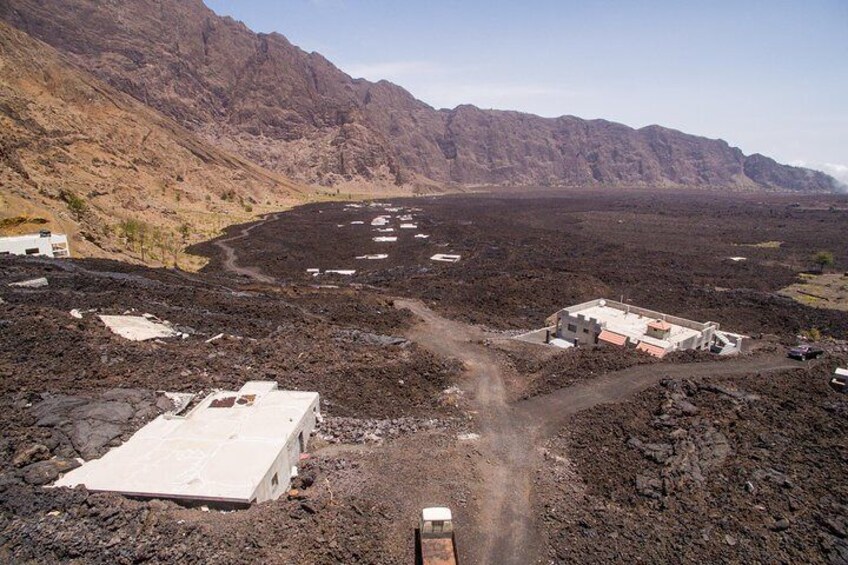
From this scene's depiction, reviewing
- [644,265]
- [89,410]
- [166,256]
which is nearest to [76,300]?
[89,410]

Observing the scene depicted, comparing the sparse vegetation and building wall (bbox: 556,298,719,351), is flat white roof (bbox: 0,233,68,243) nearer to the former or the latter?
building wall (bbox: 556,298,719,351)

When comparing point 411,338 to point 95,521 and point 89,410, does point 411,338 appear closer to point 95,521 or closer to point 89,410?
point 89,410

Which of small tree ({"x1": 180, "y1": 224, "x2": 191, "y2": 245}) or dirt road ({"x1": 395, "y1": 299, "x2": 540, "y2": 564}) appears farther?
small tree ({"x1": 180, "y1": 224, "x2": 191, "y2": 245})

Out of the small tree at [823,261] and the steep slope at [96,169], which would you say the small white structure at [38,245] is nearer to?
the steep slope at [96,169]

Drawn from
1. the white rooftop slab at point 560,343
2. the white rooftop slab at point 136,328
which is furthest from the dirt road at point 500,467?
the white rooftop slab at point 136,328

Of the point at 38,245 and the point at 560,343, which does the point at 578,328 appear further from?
the point at 38,245

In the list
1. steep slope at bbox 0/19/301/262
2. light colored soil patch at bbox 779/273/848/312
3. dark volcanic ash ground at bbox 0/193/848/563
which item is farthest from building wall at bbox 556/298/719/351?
steep slope at bbox 0/19/301/262

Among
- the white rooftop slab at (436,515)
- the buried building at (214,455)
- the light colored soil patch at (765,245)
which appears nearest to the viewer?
the white rooftop slab at (436,515)
